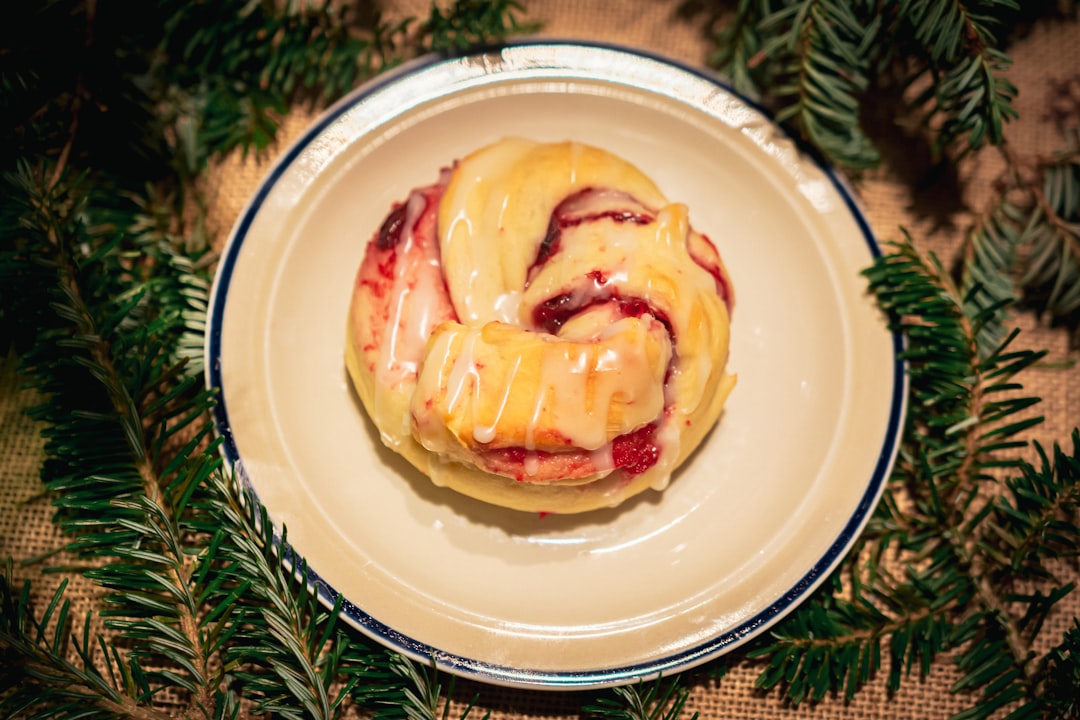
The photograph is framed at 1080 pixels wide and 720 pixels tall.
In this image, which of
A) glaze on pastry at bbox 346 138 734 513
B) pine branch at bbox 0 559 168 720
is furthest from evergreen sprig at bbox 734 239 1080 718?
pine branch at bbox 0 559 168 720

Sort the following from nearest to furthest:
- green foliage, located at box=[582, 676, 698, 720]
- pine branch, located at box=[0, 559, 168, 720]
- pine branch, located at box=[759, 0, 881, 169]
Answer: pine branch, located at box=[0, 559, 168, 720], green foliage, located at box=[582, 676, 698, 720], pine branch, located at box=[759, 0, 881, 169]

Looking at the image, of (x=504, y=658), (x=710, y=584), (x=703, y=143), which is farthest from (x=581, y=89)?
(x=504, y=658)

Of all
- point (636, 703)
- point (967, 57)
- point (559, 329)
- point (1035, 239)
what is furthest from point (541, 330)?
point (1035, 239)

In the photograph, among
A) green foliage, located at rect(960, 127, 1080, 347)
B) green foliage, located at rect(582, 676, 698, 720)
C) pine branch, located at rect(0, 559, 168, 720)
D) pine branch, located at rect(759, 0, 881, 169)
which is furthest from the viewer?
green foliage, located at rect(960, 127, 1080, 347)

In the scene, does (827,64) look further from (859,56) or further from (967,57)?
(967,57)

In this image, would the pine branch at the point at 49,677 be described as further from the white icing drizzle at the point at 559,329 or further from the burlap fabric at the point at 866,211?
the white icing drizzle at the point at 559,329

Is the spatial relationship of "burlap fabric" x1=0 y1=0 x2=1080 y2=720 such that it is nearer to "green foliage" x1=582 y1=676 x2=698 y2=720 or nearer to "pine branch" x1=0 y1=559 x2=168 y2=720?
Answer: "green foliage" x1=582 y1=676 x2=698 y2=720

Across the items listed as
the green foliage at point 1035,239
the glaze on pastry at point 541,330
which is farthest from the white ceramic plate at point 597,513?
the green foliage at point 1035,239
